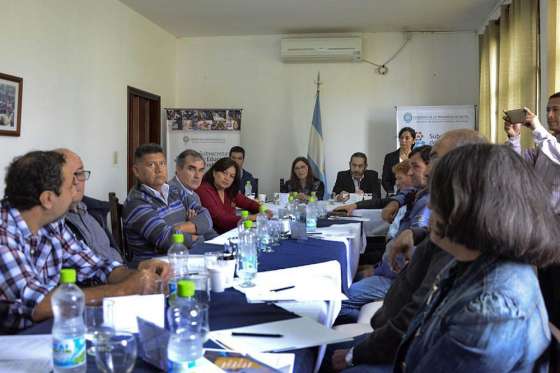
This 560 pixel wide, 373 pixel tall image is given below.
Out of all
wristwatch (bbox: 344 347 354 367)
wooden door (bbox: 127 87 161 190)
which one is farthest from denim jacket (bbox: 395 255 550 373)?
wooden door (bbox: 127 87 161 190)

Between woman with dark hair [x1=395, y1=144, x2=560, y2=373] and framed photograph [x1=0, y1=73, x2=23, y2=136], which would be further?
framed photograph [x1=0, y1=73, x2=23, y2=136]

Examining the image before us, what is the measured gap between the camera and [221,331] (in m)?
1.37

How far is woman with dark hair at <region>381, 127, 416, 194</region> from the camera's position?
6.52 metres

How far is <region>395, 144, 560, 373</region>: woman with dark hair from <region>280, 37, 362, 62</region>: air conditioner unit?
263 inches

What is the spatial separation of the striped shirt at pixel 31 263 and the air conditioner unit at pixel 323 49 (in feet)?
19.9

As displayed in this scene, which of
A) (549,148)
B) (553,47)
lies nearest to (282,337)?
(549,148)

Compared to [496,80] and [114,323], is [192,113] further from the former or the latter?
[114,323]

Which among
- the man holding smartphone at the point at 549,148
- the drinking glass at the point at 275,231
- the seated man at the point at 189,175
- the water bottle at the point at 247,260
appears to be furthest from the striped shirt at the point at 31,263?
the man holding smartphone at the point at 549,148

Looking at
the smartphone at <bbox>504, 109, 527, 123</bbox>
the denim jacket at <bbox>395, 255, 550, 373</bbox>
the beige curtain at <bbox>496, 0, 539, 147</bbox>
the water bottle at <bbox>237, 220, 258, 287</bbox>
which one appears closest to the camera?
the denim jacket at <bbox>395, 255, 550, 373</bbox>

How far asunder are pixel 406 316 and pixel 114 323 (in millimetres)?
840

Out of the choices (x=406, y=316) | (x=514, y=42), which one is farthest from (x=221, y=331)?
(x=514, y=42)

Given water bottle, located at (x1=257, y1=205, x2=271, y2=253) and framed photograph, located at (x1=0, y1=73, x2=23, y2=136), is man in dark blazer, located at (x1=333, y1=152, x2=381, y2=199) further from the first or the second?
framed photograph, located at (x1=0, y1=73, x2=23, y2=136)

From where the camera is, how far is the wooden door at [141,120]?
6715 mm

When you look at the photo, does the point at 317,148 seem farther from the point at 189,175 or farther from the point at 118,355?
the point at 118,355
